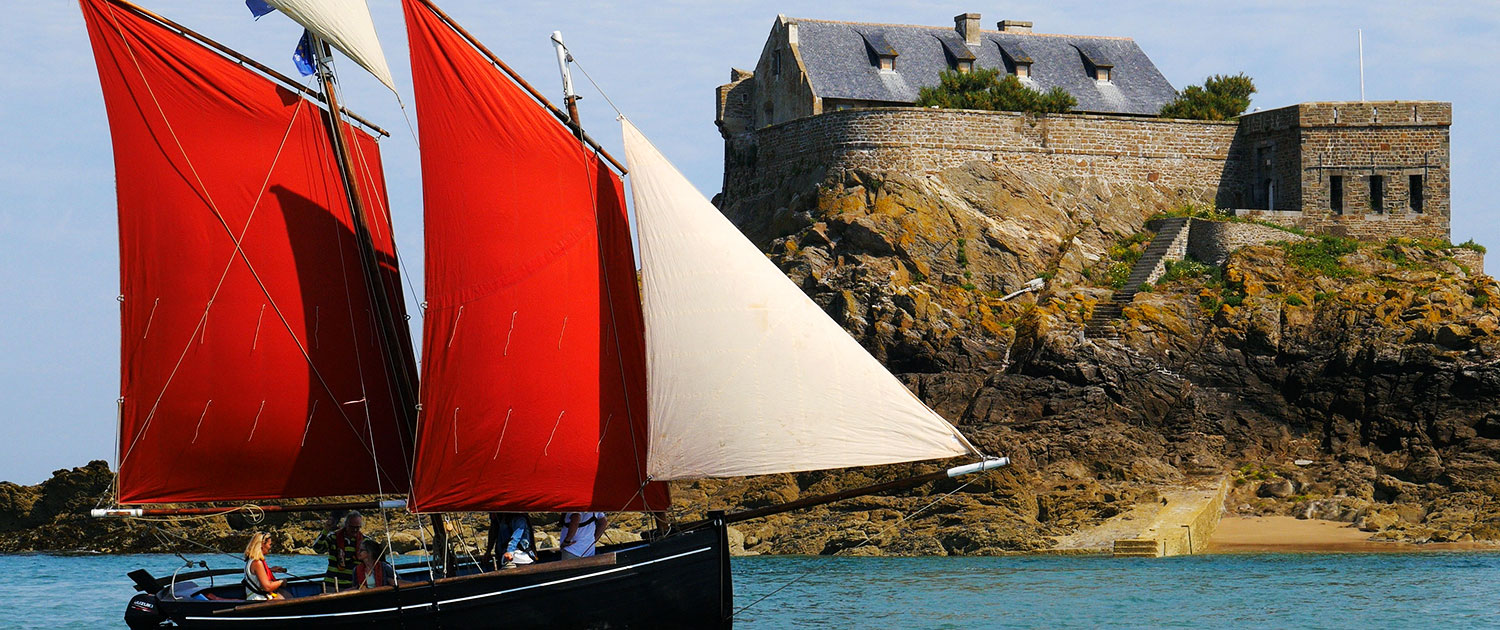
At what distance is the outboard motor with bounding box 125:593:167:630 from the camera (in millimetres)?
21625

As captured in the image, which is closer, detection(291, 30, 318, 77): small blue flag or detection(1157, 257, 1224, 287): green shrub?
detection(291, 30, 318, 77): small blue flag

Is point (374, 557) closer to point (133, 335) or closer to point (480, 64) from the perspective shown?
point (133, 335)

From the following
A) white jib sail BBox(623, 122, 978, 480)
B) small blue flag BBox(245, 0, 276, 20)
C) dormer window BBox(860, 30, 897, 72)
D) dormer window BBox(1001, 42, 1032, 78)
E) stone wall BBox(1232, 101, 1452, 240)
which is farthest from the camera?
dormer window BBox(1001, 42, 1032, 78)

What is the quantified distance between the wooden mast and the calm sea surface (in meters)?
8.62

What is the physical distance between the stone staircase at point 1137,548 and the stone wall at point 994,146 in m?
15.8

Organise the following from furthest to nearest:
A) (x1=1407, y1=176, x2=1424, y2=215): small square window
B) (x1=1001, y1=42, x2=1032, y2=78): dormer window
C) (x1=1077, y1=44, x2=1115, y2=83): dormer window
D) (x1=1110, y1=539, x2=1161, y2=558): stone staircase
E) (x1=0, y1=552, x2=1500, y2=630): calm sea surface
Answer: (x1=1077, y1=44, x2=1115, y2=83): dormer window, (x1=1001, y1=42, x2=1032, y2=78): dormer window, (x1=1407, y1=176, x2=1424, y2=215): small square window, (x1=1110, y1=539, x2=1161, y2=558): stone staircase, (x1=0, y1=552, x2=1500, y2=630): calm sea surface

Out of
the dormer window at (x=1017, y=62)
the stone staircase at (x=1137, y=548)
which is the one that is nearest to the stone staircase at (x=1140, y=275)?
the dormer window at (x=1017, y=62)

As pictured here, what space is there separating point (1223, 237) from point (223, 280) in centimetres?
3448

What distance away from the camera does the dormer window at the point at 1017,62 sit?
180 ft

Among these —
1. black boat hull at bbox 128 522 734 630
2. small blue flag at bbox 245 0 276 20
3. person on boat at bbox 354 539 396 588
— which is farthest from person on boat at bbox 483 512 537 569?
small blue flag at bbox 245 0 276 20

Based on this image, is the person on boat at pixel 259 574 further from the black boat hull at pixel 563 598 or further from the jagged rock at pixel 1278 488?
the jagged rock at pixel 1278 488

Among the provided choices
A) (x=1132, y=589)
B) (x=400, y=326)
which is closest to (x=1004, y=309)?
(x=1132, y=589)

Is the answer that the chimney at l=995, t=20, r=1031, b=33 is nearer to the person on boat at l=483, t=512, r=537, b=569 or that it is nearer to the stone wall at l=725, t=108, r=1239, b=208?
the stone wall at l=725, t=108, r=1239, b=208

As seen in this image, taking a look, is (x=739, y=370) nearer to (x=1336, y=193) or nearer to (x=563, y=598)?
(x=563, y=598)
